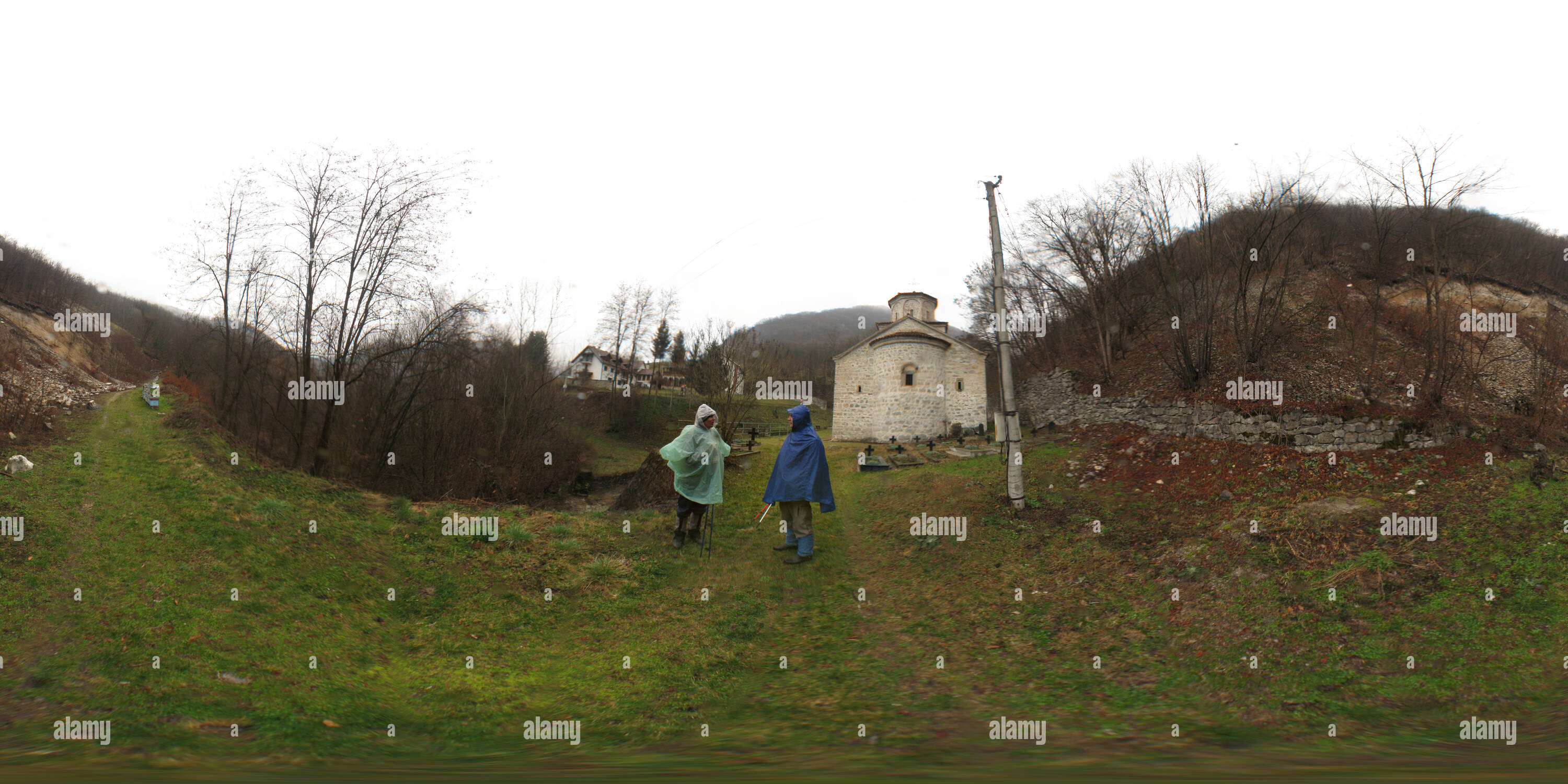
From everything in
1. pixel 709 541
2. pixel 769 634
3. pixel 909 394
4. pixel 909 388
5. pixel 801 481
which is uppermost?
pixel 909 388

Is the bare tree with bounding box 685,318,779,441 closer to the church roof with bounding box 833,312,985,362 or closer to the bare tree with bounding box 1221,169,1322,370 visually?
the church roof with bounding box 833,312,985,362

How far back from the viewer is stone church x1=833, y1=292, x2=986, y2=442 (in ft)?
98.3

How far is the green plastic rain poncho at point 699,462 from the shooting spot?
798 centimetres

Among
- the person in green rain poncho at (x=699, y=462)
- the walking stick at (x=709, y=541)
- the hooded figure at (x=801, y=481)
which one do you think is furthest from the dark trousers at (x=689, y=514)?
the hooded figure at (x=801, y=481)

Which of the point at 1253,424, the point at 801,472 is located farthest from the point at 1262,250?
the point at 801,472

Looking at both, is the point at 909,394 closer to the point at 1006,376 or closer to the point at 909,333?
the point at 909,333

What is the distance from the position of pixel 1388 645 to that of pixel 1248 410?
10551 mm

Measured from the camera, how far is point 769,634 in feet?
19.5

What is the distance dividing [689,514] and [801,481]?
1873mm

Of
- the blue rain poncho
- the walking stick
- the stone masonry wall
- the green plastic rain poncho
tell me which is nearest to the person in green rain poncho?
the green plastic rain poncho

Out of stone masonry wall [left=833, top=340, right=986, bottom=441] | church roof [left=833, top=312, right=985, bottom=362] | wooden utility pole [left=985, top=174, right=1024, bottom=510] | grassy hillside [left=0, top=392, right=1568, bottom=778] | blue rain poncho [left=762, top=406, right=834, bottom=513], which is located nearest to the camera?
grassy hillside [left=0, top=392, right=1568, bottom=778]

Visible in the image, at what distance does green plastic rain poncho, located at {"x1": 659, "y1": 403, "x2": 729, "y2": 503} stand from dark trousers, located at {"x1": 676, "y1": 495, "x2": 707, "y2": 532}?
0.68ft

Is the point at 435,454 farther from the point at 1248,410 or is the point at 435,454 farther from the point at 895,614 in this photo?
the point at 1248,410

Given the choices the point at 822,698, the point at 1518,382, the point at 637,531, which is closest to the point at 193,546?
the point at 637,531
